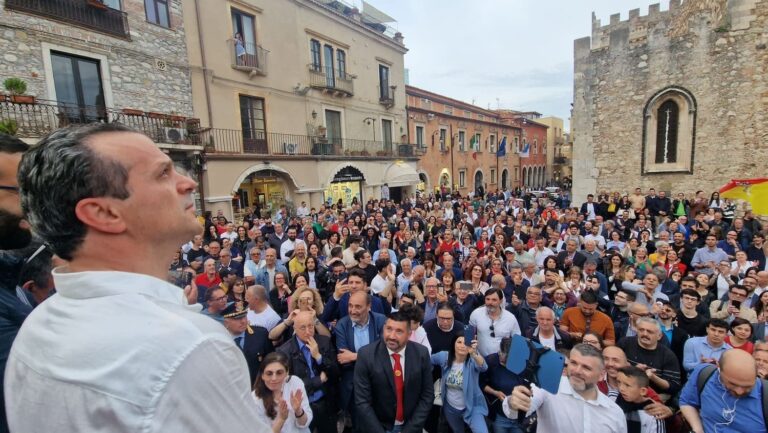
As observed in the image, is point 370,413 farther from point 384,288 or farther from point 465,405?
point 384,288

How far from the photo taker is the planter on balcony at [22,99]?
8.23 meters

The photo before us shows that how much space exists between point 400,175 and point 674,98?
12730 mm

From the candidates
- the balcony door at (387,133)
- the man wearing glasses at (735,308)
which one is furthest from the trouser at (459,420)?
the balcony door at (387,133)

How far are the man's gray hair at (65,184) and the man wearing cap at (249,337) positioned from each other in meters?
3.48

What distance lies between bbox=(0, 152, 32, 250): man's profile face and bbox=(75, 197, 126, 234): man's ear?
891 millimetres

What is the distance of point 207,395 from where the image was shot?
0.65 metres

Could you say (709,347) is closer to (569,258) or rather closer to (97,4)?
(569,258)

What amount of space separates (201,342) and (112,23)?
1427 centimetres

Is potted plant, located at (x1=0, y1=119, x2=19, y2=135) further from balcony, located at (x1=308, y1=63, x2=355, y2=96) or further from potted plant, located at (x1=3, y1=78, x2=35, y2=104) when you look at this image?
balcony, located at (x1=308, y1=63, x2=355, y2=96)

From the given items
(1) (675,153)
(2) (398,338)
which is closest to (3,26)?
(2) (398,338)

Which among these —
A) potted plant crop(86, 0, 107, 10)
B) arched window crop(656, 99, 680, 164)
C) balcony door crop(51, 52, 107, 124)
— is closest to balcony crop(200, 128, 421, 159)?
balcony door crop(51, 52, 107, 124)

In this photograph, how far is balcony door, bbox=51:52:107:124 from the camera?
9.87m

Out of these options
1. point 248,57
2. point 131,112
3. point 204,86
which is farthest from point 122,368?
point 248,57

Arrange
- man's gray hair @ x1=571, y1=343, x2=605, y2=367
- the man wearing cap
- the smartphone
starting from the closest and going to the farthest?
1. man's gray hair @ x1=571, y1=343, x2=605, y2=367
2. the man wearing cap
3. the smartphone
